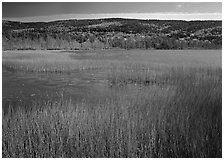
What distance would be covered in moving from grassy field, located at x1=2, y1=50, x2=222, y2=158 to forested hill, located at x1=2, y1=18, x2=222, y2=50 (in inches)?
6.5

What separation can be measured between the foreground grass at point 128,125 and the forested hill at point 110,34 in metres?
0.38

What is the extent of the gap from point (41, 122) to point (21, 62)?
1.82 feet

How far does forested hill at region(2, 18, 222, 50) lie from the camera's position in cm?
272

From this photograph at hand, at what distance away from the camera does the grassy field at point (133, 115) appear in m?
2.41

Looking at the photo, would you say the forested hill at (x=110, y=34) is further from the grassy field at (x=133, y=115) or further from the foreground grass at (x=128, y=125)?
the foreground grass at (x=128, y=125)

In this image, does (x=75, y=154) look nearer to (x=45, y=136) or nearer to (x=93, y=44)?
(x=45, y=136)

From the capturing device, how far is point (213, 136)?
2.43 meters

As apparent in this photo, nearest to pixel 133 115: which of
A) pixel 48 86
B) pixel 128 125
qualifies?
pixel 128 125

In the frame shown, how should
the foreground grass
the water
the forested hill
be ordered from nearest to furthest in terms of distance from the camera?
the foreground grass < the water < the forested hill

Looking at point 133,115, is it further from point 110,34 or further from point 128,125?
point 110,34

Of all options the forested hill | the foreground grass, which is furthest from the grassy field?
the forested hill

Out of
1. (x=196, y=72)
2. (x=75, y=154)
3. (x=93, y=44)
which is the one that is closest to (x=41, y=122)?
(x=75, y=154)

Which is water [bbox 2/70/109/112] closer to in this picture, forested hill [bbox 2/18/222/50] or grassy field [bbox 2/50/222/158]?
grassy field [bbox 2/50/222/158]

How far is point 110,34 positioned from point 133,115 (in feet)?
2.55
